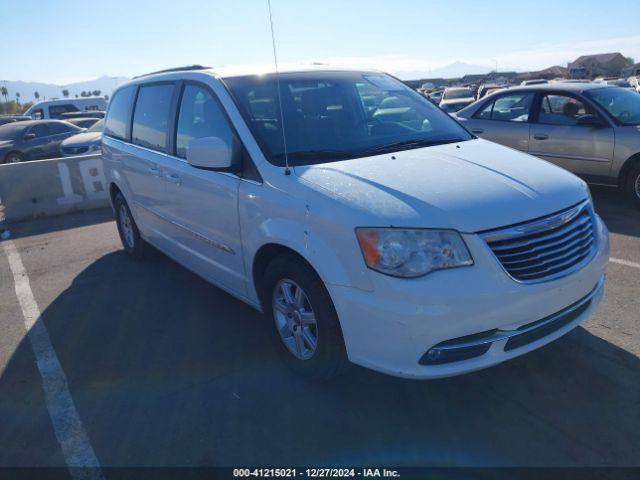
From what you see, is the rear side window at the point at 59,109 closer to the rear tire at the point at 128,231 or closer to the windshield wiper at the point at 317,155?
the rear tire at the point at 128,231

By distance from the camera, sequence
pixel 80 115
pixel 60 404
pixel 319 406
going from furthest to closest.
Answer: pixel 80 115, pixel 60 404, pixel 319 406

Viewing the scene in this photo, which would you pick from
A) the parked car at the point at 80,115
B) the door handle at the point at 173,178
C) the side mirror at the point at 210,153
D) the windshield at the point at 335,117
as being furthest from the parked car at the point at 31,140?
the side mirror at the point at 210,153

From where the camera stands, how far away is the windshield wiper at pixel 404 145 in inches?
132

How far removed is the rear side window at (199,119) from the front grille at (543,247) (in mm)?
1816

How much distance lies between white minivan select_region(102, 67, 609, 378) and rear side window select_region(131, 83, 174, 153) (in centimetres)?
8

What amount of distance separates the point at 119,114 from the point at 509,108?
17.9 feet

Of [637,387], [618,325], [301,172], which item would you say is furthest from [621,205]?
[301,172]

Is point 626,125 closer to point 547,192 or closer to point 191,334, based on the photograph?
point 547,192

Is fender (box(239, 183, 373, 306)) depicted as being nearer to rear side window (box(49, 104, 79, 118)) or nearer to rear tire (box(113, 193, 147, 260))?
rear tire (box(113, 193, 147, 260))

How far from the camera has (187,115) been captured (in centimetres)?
404

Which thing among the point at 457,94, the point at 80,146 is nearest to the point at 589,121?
the point at 80,146

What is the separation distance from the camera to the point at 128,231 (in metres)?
5.94

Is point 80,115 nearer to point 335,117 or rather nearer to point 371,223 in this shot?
point 335,117

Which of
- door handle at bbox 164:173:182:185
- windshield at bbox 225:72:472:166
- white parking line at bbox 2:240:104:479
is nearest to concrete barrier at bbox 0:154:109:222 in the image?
white parking line at bbox 2:240:104:479
